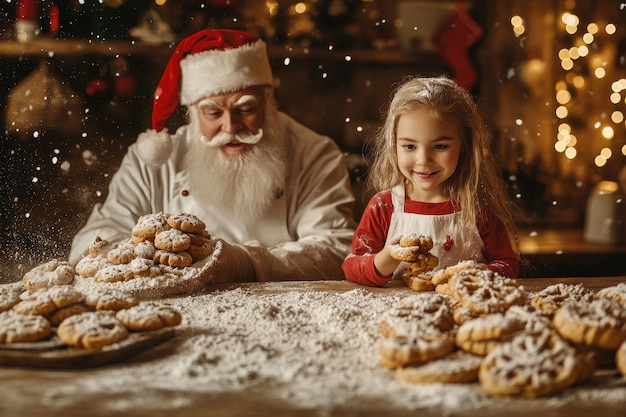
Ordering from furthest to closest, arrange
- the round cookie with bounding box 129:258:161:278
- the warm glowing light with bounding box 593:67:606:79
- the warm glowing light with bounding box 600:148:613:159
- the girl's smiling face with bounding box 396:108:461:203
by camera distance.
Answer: the warm glowing light with bounding box 600:148:613:159 < the warm glowing light with bounding box 593:67:606:79 < the girl's smiling face with bounding box 396:108:461:203 < the round cookie with bounding box 129:258:161:278

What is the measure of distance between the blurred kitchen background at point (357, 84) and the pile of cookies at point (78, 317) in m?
Answer: 0.97

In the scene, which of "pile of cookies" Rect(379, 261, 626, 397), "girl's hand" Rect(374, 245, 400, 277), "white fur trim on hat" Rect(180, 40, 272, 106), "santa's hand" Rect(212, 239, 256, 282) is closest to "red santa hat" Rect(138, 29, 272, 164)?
"white fur trim on hat" Rect(180, 40, 272, 106)

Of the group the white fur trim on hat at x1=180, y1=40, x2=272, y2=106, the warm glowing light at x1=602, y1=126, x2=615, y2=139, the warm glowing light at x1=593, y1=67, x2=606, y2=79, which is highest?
the warm glowing light at x1=593, y1=67, x2=606, y2=79

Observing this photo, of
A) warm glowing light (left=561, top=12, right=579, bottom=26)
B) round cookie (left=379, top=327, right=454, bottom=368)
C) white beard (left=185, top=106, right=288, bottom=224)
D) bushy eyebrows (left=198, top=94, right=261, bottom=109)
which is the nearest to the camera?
round cookie (left=379, top=327, right=454, bottom=368)

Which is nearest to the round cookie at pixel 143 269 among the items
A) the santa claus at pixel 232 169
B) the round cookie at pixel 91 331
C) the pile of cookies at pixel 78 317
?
the pile of cookies at pixel 78 317

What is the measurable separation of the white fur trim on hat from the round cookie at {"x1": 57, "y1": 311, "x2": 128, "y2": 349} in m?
1.28

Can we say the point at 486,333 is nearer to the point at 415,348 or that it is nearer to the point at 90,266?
the point at 415,348

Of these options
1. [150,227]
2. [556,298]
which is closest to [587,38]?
[556,298]

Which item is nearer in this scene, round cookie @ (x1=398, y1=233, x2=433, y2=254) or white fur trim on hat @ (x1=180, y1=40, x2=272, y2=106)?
round cookie @ (x1=398, y1=233, x2=433, y2=254)

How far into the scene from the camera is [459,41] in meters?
3.67

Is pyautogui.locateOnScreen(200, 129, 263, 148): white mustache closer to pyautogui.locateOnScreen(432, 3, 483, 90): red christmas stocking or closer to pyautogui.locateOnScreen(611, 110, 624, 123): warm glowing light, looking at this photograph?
pyautogui.locateOnScreen(432, 3, 483, 90): red christmas stocking

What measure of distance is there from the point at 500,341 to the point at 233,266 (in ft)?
3.40

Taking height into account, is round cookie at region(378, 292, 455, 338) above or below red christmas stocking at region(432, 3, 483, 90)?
below

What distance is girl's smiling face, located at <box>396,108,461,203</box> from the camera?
5.37 feet
